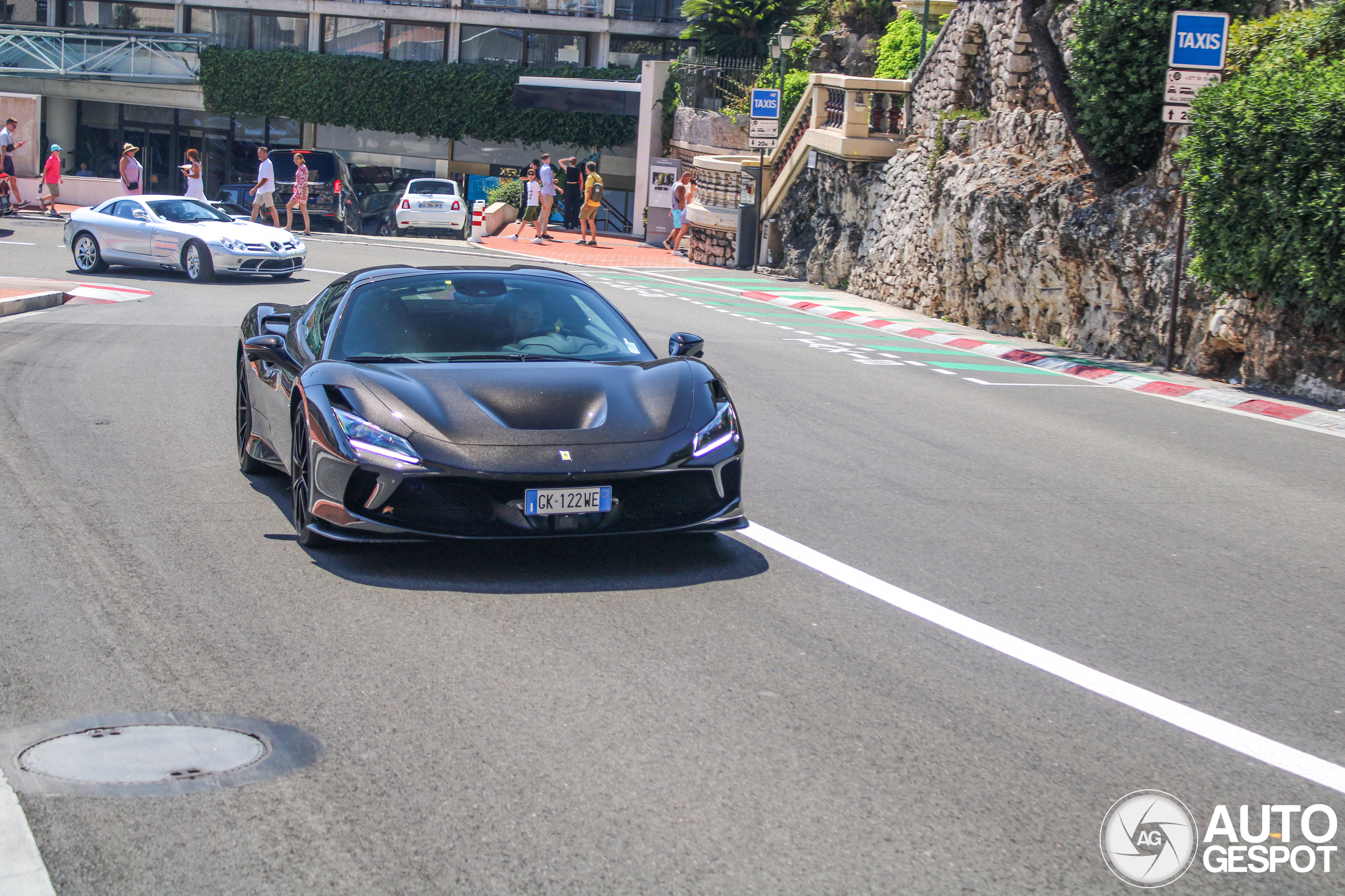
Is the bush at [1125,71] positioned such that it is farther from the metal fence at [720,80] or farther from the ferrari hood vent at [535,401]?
the metal fence at [720,80]

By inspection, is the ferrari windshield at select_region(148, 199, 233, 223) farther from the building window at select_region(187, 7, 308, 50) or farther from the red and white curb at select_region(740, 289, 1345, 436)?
the building window at select_region(187, 7, 308, 50)

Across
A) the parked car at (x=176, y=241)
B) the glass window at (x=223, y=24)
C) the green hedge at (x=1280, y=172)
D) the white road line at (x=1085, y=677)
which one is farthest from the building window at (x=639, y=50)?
the white road line at (x=1085, y=677)

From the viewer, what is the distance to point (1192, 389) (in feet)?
45.5

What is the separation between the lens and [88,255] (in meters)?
22.2

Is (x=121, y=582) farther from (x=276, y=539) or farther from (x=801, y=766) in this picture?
(x=801, y=766)

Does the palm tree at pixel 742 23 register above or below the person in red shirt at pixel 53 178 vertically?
above

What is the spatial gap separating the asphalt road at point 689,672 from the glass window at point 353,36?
47771 mm

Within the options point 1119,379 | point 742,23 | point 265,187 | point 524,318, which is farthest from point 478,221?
point 524,318

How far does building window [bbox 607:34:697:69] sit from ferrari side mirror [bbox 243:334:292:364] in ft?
157

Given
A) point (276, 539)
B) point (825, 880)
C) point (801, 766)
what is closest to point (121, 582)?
point (276, 539)

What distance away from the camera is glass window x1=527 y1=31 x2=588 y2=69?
177 feet

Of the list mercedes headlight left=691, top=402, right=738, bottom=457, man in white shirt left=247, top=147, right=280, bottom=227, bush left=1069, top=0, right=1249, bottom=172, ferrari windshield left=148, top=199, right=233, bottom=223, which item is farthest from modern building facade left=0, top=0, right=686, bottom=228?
mercedes headlight left=691, top=402, right=738, bottom=457

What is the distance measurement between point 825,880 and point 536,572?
115 inches

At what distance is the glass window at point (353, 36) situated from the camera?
53.9m
